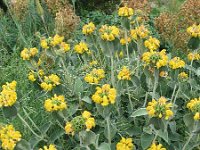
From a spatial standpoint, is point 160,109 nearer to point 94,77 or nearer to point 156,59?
point 156,59

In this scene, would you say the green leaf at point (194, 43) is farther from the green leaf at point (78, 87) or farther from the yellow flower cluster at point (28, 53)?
the yellow flower cluster at point (28, 53)

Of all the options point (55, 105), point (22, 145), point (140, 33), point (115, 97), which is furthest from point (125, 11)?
point (22, 145)

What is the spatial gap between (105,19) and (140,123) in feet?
5.46

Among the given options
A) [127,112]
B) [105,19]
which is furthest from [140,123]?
[105,19]

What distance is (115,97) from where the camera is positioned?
1.79 meters

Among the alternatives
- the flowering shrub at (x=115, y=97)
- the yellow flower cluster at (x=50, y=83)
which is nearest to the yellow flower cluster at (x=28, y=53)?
the flowering shrub at (x=115, y=97)

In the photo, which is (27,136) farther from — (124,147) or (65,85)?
(124,147)

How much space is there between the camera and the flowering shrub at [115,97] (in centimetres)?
171

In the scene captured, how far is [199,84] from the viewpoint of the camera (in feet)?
7.62

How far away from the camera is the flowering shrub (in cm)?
171

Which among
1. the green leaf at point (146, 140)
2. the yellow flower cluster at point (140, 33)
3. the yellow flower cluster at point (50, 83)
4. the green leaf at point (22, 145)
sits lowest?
the green leaf at point (146, 140)

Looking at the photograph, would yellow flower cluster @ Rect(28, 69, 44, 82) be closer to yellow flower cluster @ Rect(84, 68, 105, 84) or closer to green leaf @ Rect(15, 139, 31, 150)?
yellow flower cluster @ Rect(84, 68, 105, 84)

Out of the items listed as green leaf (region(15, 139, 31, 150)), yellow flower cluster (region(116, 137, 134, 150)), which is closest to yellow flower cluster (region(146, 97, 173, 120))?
yellow flower cluster (region(116, 137, 134, 150))

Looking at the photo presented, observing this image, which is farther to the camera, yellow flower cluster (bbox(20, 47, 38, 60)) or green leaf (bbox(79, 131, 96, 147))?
yellow flower cluster (bbox(20, 47, 38, 60))
